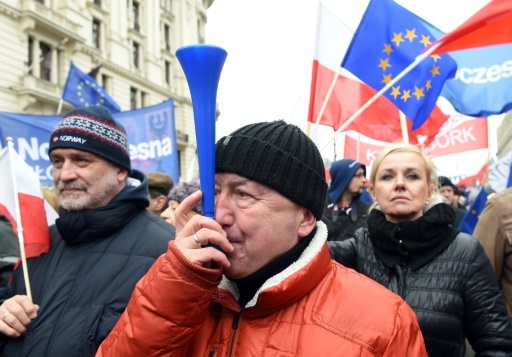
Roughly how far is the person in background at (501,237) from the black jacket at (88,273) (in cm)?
168

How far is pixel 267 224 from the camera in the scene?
141 centimetres

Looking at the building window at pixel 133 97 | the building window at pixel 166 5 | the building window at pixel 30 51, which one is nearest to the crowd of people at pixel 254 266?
the building window at pixel 30 51

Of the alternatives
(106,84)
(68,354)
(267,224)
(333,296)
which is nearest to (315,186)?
(267,224)

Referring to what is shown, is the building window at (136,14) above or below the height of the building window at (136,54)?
above

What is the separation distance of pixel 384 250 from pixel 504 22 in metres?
3.10

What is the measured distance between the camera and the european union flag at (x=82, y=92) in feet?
25.5

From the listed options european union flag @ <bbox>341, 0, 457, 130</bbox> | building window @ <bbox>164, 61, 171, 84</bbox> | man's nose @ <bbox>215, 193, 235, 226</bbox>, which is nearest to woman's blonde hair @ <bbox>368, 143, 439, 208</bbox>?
man's nose @ <bbox>215, 193, 235, 226</bbox>

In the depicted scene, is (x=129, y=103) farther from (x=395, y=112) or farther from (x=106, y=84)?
(x=395, y=112)

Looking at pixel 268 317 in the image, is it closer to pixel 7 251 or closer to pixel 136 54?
pixel 7 251

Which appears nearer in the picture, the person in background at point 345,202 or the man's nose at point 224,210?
the man's nose at point 224,210

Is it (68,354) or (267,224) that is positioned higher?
(267,224)

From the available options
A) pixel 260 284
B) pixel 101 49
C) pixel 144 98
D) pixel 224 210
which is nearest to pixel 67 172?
pixel 224 210

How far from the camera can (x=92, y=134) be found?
88.8 inches

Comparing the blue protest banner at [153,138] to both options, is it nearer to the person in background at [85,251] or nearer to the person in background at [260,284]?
the person in background at [85,251]
